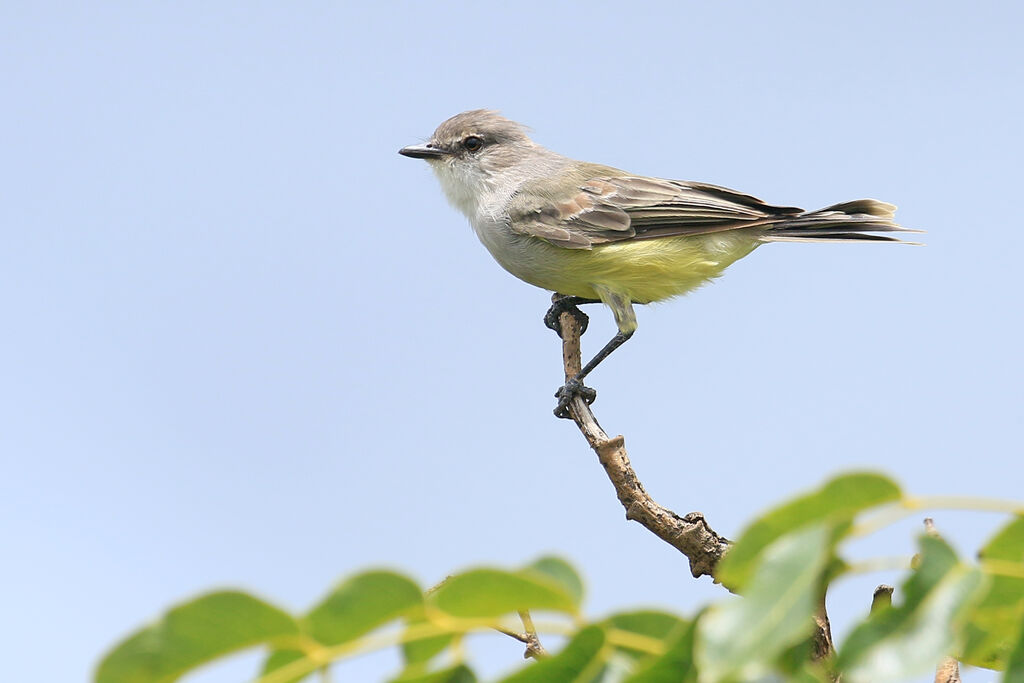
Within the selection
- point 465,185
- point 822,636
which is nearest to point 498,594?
point 822,636

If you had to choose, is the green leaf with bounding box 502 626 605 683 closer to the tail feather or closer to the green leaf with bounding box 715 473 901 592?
the green leaf with bounding box 715 473 901 592

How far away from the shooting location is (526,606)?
109cm

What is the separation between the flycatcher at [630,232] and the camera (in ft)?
19.6

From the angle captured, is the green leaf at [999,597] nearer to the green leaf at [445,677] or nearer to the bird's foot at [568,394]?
the green leaf at [445,677]

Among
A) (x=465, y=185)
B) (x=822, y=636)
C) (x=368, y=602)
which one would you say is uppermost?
(x=465, y=185)

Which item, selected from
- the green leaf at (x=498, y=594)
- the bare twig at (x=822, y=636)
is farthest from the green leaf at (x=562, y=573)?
the bare twig at (x=822, y=636)

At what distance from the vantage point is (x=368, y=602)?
42.4 inches

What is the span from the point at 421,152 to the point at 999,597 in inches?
247

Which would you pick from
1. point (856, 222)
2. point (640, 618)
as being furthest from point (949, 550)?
point (856, 222)

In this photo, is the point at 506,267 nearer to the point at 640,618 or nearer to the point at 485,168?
the point at 485,168

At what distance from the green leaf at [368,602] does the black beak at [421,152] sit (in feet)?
20.3

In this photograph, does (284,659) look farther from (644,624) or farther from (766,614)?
(766,614)

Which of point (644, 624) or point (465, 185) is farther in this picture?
point (465, 185)

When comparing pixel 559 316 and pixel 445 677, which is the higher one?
pixel 559 316
